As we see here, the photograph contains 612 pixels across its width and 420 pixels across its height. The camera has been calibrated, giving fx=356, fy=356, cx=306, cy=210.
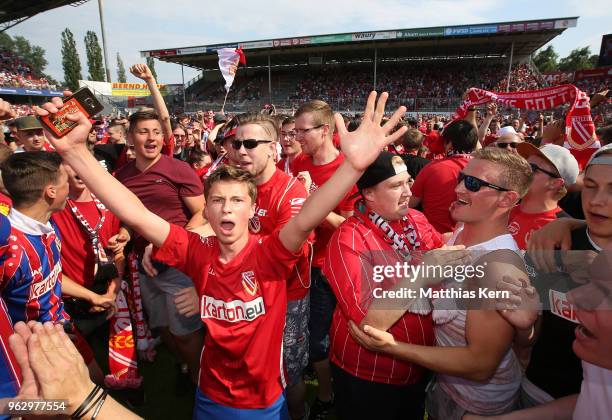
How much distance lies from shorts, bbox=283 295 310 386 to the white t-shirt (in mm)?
1632

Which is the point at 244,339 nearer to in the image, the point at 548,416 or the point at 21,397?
the point at 21,397

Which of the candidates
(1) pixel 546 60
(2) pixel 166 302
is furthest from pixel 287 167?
(1) pixel 546 60

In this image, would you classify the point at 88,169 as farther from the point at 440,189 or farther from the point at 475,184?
the point at 440,189

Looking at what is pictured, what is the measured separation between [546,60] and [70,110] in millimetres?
86623

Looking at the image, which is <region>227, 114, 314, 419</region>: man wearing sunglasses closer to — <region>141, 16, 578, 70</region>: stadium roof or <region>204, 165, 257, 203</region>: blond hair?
<region>204, 165, 257, 203</region>: blond hair

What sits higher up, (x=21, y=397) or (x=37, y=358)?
(x=37, y=358)

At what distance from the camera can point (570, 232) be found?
5.88ft

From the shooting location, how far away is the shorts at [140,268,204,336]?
2965 millimetres

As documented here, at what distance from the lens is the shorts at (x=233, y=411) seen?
1.93 metres

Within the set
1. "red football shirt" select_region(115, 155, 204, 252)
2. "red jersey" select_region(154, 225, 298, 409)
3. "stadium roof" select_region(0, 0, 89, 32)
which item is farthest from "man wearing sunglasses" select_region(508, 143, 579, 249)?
"stadium roof" select_region(0, 0, 89, 32)

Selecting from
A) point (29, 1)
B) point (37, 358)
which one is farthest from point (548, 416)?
point (29, 1)

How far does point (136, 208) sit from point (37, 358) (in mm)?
801

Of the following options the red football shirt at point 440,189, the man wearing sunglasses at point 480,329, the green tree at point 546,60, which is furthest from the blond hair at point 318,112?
the green tree at point 546,60

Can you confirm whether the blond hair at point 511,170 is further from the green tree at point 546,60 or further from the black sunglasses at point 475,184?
the green tree at point 546,60
